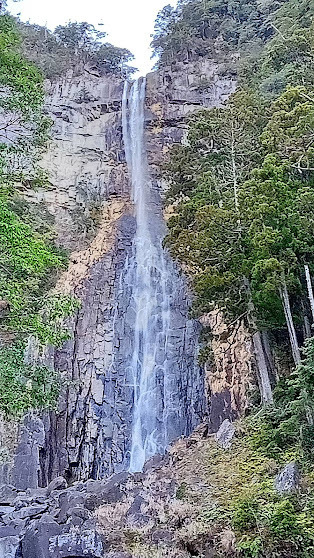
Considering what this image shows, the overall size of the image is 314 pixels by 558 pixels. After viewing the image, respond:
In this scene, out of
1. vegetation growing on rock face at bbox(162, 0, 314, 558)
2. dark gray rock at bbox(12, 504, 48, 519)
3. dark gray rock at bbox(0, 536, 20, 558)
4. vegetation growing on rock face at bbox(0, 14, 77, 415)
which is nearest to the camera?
vegetation growing on rock face at bbox(0, 14, 77, 415)

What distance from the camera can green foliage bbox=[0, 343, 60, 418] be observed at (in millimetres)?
7629

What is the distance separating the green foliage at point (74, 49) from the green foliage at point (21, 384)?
24598 millimetres

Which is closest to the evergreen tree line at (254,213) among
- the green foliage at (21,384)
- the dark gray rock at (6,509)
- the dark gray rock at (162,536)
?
the dark gray rock at (162,536)

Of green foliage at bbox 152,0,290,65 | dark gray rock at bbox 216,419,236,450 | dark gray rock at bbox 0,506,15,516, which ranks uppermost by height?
green foliage at bbox 152,0,290,65

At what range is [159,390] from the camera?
59.0 feet

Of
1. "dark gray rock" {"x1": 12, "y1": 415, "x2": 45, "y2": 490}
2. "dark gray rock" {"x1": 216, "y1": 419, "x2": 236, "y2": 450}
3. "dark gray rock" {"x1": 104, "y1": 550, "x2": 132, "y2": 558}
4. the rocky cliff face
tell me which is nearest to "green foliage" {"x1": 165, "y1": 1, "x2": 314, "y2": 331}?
"dark gray rock" {"x1": 216, "y1": 419, "x2": 236, "y2": 450}

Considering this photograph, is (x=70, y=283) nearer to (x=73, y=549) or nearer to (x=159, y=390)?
(x=159, y=390)

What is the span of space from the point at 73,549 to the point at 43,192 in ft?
61.3

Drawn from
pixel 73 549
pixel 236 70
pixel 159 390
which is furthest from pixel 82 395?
pixel 236 70

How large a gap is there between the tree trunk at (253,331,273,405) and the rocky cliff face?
4518 millimetres

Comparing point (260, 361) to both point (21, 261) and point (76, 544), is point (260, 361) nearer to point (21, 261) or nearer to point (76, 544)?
point (76, 544)

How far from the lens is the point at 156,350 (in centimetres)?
1906

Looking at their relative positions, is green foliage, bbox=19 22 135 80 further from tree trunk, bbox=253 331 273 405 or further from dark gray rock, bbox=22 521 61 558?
dark gray rock, bbox=22 521 61 558

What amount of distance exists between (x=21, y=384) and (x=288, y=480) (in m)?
4.35
